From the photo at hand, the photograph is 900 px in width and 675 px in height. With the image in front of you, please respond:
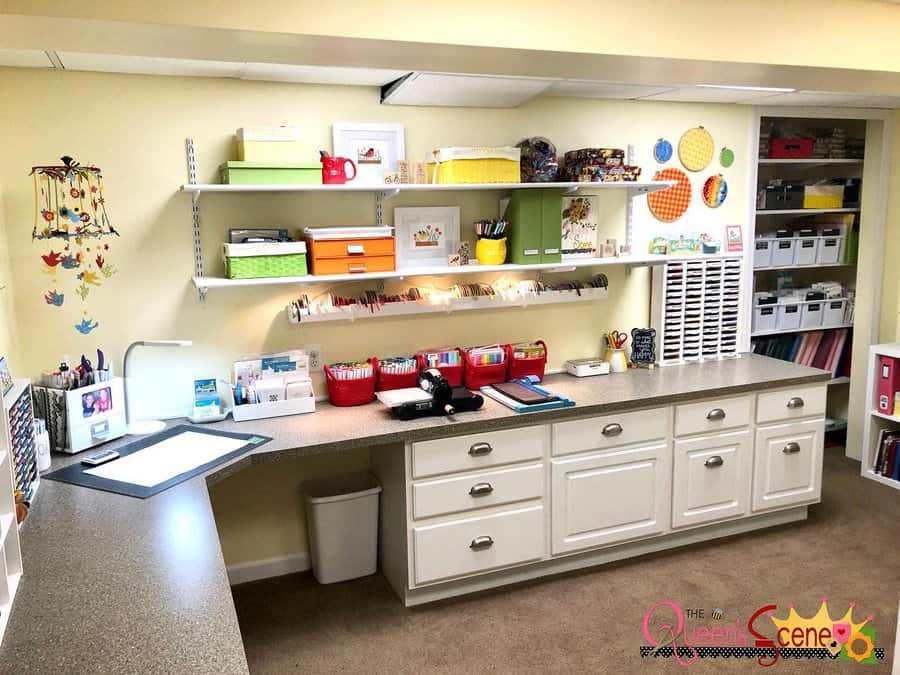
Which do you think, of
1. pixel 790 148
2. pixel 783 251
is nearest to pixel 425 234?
pixel 783 251

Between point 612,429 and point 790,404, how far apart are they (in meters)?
1.01

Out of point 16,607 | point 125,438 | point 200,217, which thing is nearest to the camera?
point 16,607

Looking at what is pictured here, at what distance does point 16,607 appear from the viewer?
5.34ft

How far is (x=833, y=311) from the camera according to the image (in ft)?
15.3

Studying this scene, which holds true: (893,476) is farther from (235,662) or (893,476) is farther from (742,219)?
(235,662)

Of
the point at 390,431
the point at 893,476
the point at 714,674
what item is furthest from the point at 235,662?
the point at 893,476

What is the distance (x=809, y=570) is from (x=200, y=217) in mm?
3039

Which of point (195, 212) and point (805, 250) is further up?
point (195, 212)

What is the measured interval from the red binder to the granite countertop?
2380 mm

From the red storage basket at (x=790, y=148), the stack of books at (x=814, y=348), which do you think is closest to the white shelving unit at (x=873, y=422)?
the stack of books at (x=814, y=348)

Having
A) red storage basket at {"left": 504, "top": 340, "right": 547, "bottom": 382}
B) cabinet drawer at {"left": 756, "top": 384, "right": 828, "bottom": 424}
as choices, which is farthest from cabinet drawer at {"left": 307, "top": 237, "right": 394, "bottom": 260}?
cabinet drawer at {"left": 756, "top": 384, "right": 828, "bottom": 424}

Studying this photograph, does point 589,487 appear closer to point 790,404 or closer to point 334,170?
point 790,404

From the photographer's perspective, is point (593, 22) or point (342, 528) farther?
point (342, 528)

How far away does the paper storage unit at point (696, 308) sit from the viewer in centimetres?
380
